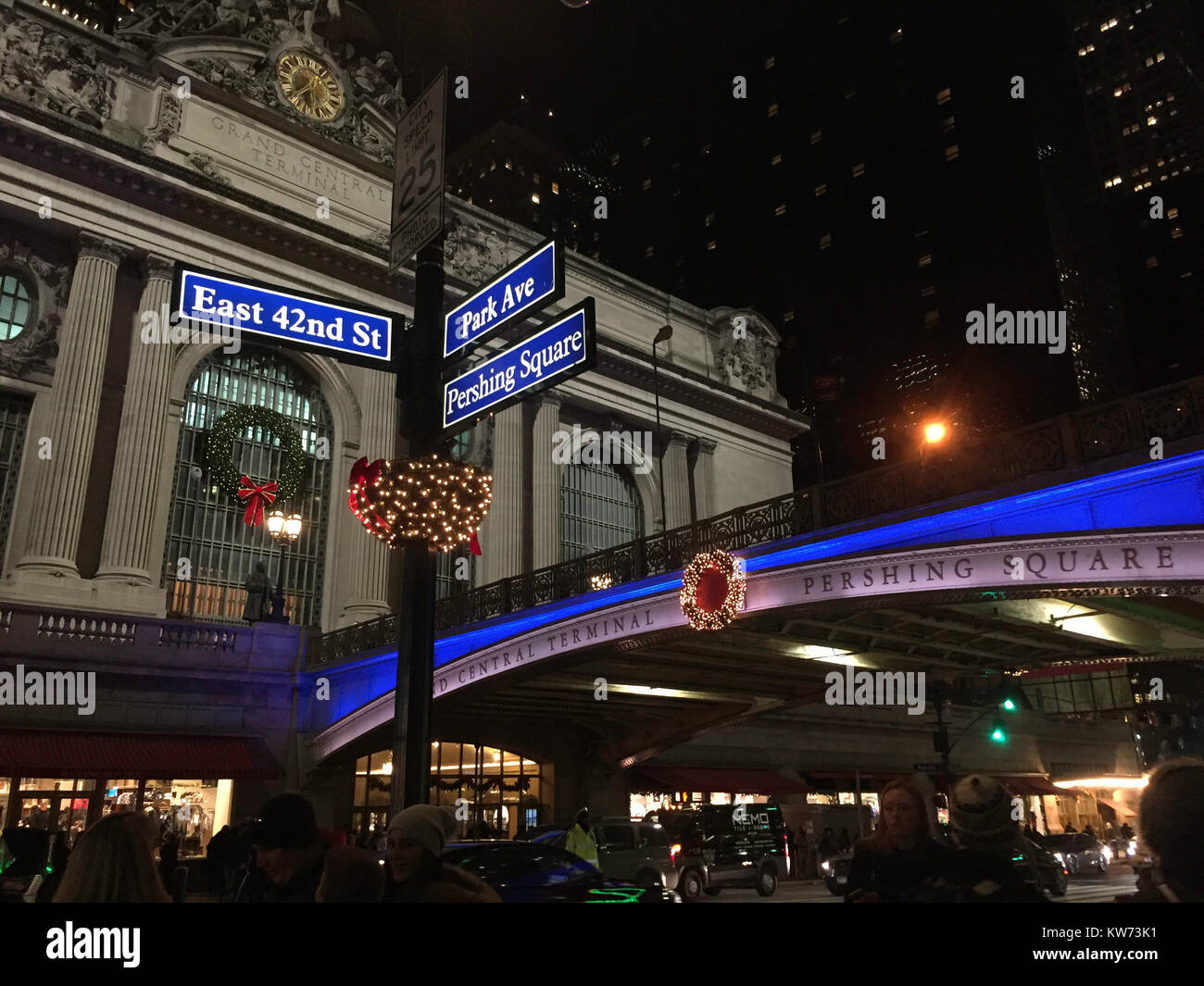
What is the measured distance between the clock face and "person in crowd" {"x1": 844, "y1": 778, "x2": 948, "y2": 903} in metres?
37.5

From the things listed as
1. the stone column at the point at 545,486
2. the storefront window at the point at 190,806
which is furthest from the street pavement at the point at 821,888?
the stone column at the point at 545,486

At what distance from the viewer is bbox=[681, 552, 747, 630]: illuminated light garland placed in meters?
18.2

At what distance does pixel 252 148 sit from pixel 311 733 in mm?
21213

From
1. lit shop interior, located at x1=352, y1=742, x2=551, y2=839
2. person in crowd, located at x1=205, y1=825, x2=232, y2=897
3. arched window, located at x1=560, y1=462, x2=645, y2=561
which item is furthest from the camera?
arched window, located at x1=560, y1=462, x2=645, y2=561

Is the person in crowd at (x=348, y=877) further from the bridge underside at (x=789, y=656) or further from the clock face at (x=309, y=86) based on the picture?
the clock face at (x=309, y=86)

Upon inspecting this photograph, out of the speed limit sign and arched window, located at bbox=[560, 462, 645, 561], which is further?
arched window, located at bbox=[560, 462, 645, 561]

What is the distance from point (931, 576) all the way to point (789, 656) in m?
9.16

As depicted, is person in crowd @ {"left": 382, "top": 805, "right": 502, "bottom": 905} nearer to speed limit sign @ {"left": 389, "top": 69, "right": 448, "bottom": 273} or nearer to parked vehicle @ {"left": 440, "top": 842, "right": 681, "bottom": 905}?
speed limit sign @ {"left": 389, "top": 69, "right": 448, "bottom": 273}

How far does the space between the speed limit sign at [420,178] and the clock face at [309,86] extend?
30.8 m

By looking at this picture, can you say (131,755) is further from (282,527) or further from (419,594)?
(419,594)

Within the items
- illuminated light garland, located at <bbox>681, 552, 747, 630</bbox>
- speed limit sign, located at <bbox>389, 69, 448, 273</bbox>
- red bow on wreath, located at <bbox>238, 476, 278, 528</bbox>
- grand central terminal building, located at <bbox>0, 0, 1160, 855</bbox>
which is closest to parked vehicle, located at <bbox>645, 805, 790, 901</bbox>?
illuminated light garland, located at <bbox>681, 552, 747, 630</bbox>

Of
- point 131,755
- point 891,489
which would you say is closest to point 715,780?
point 131,755

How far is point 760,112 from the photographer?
281 feet
